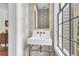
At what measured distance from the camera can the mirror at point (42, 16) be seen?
185 centimetres

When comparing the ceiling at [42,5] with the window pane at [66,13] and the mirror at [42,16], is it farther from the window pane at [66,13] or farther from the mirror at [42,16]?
the window pane at [66,13]

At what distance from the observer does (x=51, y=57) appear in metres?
1.82

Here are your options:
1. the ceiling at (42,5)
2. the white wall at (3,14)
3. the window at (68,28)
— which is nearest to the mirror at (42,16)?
the ceiling at (42,5)

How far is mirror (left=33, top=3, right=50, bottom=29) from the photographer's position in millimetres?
1854

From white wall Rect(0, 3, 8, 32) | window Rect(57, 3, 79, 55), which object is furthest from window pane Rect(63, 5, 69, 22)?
white wall Rect(0, 3, 8, 32)

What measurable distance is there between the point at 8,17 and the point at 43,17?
481mm

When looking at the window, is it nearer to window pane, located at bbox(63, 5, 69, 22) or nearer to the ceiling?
window pane, located at bbox(63, 5, 69, 22)

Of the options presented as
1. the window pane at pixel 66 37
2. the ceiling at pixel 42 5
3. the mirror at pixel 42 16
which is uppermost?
the ceiling at pixel 42 5

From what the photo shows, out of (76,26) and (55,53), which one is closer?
(76,26)

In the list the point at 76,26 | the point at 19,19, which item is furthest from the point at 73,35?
the point at 19,19

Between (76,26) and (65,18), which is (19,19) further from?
(76,26)

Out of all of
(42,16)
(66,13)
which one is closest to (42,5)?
(42,16)

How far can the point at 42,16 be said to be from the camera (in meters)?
1.85

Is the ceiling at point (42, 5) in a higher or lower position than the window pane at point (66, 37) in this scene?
higher
